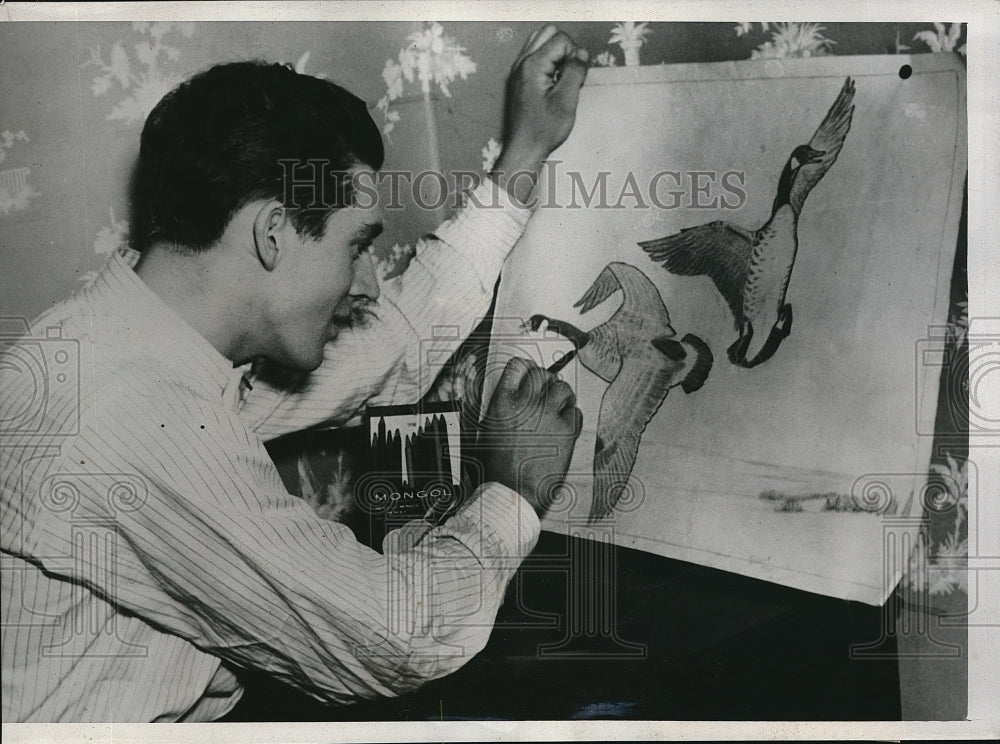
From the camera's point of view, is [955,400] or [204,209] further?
[955,400]

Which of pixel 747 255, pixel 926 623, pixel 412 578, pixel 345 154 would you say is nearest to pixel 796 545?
pixel 926 623

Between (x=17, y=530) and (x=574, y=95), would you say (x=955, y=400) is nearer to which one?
(x=574, y=95)

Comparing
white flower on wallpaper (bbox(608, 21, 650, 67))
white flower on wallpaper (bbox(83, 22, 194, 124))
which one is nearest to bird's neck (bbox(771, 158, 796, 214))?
white flower on wallpaper (bbox(608, 21, 650, 67))

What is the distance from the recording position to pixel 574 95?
162cm

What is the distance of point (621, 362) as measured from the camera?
5.34 ft

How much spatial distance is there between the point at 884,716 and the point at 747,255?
994mm

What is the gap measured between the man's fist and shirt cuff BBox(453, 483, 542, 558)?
17 millimetres

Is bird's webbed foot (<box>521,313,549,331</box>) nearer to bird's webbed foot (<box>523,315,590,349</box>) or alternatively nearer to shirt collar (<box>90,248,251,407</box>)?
bird's webbed foot (<box>523,315,590,349</box>)

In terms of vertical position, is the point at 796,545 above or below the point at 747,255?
below

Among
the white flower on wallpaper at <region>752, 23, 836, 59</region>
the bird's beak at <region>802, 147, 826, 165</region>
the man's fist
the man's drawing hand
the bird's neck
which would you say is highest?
the white flower on wallpaper at <region>752, 23, 836, 59</region>

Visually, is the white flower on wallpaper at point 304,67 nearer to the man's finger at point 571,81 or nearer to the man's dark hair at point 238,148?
the man's dark hair at point 238,148

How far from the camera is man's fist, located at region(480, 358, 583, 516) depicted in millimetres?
1616

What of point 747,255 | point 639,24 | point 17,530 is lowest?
point 17,530

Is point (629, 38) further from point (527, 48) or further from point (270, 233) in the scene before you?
point (270, 233)
